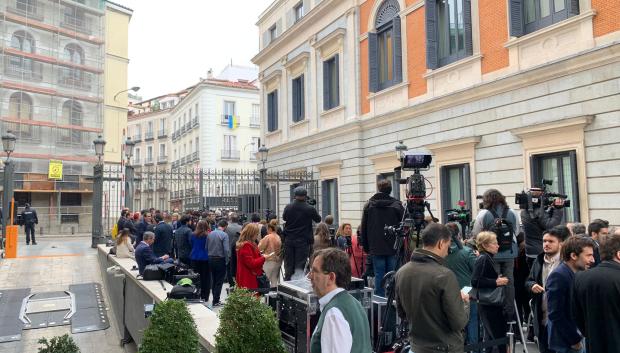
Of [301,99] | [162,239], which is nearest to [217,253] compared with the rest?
[162,239]

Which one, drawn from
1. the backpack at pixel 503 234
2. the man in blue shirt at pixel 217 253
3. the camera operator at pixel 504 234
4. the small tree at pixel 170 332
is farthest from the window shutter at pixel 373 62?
the small tree at pixel 170 332

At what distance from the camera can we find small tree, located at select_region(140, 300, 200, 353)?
4.34 metres

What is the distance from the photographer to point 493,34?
13273mm

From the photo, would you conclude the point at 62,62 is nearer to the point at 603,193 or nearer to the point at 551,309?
the point at 603,193

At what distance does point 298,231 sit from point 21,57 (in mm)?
31465

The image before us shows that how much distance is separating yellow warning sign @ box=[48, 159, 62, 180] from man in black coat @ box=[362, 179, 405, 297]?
99.4 feet

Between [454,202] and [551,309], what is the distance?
11.0 m

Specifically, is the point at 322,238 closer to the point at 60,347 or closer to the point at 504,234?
the point at 504,234

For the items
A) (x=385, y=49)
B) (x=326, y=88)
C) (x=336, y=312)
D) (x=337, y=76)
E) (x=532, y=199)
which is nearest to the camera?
(x=336, y=312)

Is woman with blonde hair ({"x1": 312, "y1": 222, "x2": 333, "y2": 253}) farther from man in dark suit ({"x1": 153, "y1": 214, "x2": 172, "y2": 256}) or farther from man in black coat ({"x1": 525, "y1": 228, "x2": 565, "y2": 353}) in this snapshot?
man in dark suit ({"x1": 153, "y1": 214, "x2": 172, "y2": 256})

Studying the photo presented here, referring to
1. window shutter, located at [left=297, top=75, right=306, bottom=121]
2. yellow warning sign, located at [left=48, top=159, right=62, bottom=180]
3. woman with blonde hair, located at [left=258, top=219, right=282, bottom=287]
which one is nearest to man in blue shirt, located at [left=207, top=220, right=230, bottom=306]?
woman with blonde hair, located at [left=258, top=219, right=282, bottom=287]

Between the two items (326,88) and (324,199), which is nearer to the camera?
(326,88)

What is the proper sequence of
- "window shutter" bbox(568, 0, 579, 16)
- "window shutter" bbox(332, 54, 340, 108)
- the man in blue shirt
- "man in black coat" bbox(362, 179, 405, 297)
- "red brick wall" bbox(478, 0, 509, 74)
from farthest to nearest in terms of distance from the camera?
"window shutter" bbox(332, 54, 340, 108)
"red brick wall" bbox(478, 0, 509, 74)
"window shutter" bbox(568, 0, 579, 16)
the man in blue shirt
"man in black coat" bbox(362, 179, 405, 297)

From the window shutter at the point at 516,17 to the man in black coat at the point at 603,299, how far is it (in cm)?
1010
